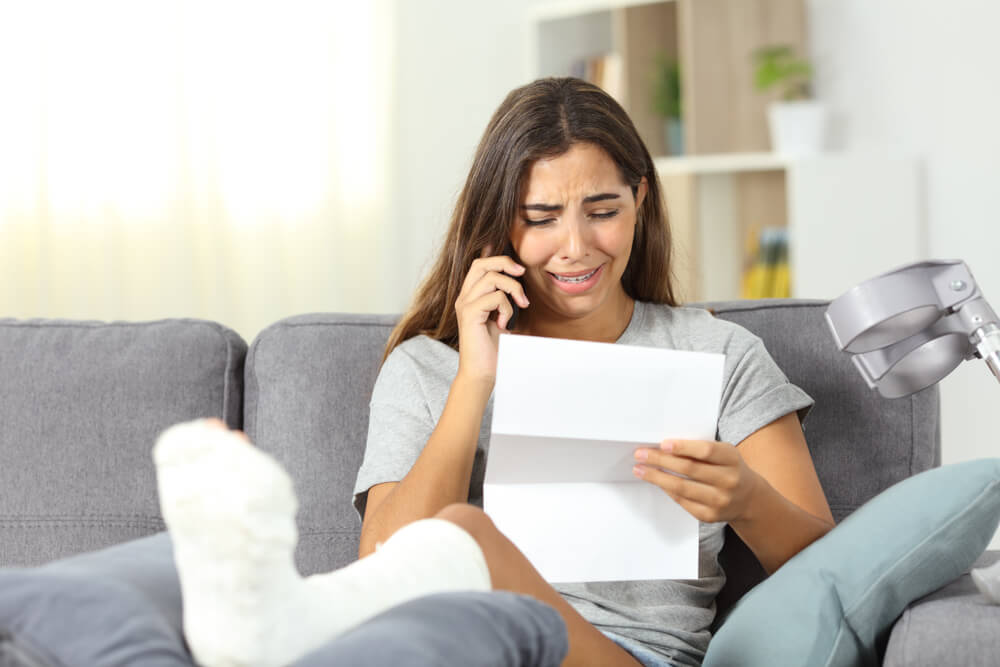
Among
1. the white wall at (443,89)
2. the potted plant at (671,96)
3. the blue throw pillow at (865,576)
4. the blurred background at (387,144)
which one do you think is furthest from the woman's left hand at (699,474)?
the white wall at (443,89)

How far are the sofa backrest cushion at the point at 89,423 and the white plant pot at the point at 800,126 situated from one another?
7.24 ft

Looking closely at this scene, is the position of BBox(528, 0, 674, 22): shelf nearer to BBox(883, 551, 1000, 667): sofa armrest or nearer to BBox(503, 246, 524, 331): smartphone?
BBox(503, 246, 524, 331): smartphone

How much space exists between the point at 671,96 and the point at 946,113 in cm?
85

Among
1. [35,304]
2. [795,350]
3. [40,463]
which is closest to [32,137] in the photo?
[35,304]

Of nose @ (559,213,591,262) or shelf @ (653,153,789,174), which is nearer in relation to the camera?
nose @ (559,213,591,262)

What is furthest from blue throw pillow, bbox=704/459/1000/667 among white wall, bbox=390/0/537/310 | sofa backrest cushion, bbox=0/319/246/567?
white wall, bbox=390/0/537/310

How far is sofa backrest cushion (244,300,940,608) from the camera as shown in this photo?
154cm

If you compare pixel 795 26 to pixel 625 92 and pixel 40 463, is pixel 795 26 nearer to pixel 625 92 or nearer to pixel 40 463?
pixel 625 92

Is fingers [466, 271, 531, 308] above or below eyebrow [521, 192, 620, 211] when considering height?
below

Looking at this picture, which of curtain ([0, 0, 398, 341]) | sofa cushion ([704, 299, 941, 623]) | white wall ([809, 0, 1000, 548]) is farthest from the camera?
white wall ([809, 0, 1000, 548])

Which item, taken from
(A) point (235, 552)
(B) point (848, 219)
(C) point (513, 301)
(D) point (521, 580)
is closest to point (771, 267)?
(B) point (848, 219)

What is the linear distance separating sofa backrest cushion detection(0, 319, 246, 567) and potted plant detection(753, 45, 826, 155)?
7.24 feet

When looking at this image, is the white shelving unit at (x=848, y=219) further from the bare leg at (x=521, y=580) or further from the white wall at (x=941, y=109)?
the bare leg at (x=521, y=580)

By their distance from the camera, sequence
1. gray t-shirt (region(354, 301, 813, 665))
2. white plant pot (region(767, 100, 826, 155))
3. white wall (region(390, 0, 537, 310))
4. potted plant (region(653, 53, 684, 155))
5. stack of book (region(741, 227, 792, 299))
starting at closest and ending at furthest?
gray t-shirt (region(354, 301, 813, 665)) < white plant pot (region(767, 100, 826, 155)) < stack of book (region(741, 227, 792, 299)) < potted plant (region(653, 53, 684, 155)) < white wall (region(390, 0, 537, 310))
